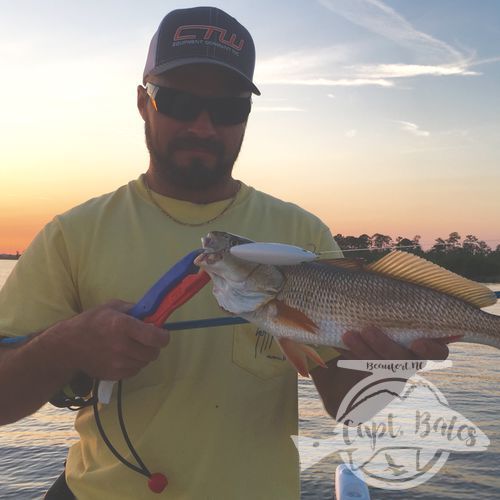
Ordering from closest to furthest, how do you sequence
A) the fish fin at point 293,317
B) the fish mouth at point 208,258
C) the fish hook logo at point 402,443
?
1. the fish mouth at point 208,258
2. the fish fin at point 293,317
3. the fish hook logo at point 402,443

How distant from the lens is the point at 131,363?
2246 millimetres

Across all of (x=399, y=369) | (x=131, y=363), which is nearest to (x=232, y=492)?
(x=131, y=363)

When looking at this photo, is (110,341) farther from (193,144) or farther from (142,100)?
(142,100)

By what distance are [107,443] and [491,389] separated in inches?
544

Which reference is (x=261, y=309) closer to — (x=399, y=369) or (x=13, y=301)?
(x=399, y=369)

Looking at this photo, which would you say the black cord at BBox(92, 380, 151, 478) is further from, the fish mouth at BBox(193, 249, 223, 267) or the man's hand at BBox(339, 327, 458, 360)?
the man's hand at BBox(339, 327, 458, 360)

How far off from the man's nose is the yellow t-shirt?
0.51 meters

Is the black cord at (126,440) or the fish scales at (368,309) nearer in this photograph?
the black cord at (126,440)

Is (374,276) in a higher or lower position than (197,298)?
higher

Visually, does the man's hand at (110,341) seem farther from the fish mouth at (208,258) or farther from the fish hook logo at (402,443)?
the fish hook logo at (402,443)

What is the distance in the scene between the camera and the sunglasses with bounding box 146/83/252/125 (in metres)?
3.05

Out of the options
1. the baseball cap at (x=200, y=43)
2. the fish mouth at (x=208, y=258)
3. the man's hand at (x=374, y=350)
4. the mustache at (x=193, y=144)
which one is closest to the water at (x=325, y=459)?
the man's hand at (x=374, y=350)

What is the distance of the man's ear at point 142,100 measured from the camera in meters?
3.31

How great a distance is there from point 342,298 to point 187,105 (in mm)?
1355
